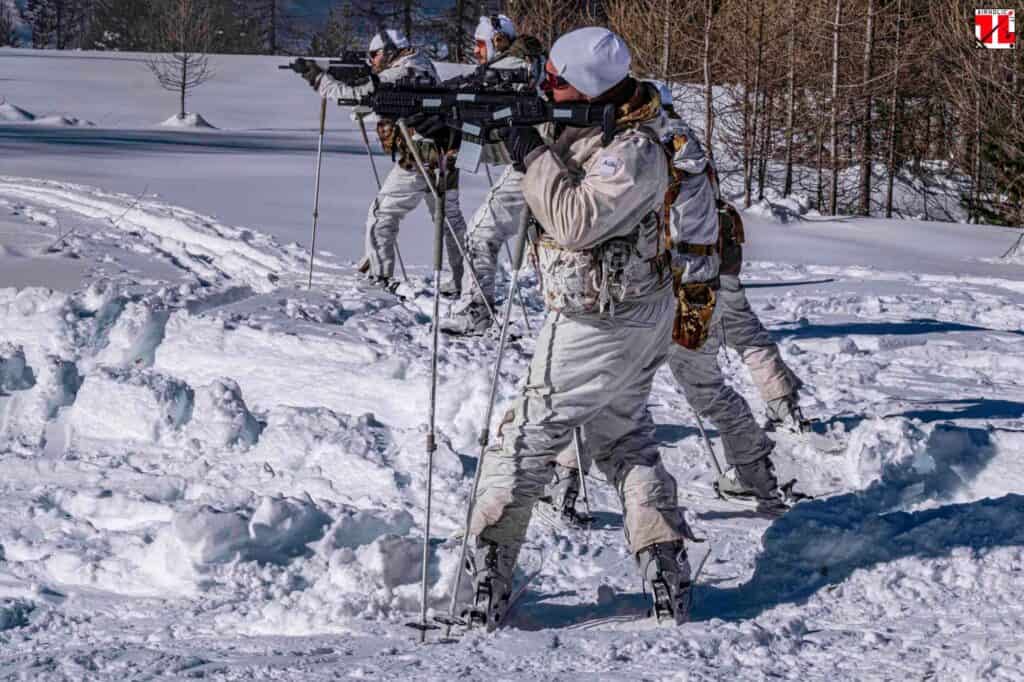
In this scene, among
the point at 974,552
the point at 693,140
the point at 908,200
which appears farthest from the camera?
the point at 908,200

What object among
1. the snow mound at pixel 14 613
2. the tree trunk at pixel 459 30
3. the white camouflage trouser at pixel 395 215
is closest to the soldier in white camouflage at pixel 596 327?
the snow mound at pixel 14 613

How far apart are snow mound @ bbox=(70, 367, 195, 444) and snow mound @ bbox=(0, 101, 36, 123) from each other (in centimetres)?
2279

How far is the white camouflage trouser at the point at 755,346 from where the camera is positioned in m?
6.50

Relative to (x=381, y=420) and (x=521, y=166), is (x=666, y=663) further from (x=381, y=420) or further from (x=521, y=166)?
(x=381, y=420)

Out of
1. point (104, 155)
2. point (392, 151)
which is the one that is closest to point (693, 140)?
point (392, 151)

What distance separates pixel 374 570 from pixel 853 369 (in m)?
4.30

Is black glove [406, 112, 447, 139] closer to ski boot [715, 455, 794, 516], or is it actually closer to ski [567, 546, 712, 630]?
ski [567, 546, 712, 630]

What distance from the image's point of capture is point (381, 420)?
Answer: 694cm

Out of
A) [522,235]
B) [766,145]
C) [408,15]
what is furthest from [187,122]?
[522,235]

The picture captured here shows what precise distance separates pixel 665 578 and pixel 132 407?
11.8 ft

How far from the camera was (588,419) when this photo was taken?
13.9 ft

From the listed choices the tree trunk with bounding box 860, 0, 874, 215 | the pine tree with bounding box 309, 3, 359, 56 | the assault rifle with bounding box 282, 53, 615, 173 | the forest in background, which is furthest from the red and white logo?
the pine tree with bounding box 309, 3, 359, 56

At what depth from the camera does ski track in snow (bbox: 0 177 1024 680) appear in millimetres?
4008

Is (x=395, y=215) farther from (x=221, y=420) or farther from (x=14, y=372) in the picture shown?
(x=221, y=420)
